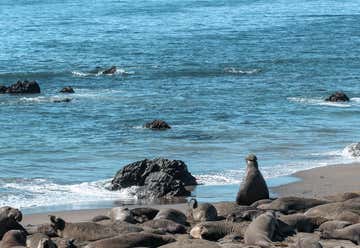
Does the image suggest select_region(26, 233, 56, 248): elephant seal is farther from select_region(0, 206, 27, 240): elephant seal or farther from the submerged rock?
the submerged rock

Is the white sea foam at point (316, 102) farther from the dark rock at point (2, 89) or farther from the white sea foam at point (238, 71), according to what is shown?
the dark rock at point (2, 89)

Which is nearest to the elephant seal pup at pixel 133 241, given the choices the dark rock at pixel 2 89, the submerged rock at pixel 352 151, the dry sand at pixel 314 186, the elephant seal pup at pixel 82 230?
the elephant seal pup at pixel 82 230

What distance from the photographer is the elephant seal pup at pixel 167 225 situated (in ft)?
39.8

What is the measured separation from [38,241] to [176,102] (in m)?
18.7

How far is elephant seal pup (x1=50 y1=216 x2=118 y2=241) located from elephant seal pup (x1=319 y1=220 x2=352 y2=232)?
8.32ft

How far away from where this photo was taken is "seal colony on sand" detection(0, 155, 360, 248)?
10930mm

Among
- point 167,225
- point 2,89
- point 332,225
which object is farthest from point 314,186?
point 2,89

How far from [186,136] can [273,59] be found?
18254 millimetres

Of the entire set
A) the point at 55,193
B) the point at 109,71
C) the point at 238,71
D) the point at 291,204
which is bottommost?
the point at 55,193

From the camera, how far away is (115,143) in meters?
22.6

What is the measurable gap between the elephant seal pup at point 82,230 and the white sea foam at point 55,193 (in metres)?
4.19

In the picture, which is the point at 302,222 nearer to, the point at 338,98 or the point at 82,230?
the point at 82,230

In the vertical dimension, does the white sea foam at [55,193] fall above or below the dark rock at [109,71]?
below

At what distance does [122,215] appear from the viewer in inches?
506
